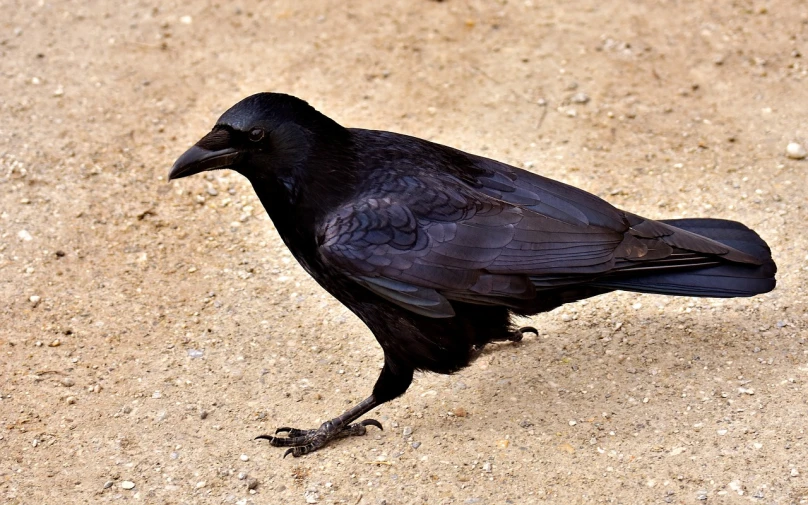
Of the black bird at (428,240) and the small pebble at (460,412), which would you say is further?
the small pebble at (460,412)

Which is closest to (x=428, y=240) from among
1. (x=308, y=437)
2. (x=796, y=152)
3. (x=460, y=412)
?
(x=460, y=412)

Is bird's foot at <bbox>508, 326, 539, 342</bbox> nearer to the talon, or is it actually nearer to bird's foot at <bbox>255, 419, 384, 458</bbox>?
the talon

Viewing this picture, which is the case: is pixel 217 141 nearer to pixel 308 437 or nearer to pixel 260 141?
pixel 260 141

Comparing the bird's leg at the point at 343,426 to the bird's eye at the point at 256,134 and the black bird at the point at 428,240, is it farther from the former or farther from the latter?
the bird's eye at the point at 256,134

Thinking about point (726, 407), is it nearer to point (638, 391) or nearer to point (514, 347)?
point (638, 391)

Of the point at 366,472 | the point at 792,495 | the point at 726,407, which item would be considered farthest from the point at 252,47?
the point at 792,495

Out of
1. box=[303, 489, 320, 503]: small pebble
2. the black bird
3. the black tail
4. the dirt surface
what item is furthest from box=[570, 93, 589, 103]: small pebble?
box=[303, 489, 320, 503]: small pebble

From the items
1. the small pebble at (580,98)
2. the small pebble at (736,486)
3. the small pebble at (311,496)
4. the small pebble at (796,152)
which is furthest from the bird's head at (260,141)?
the small pebble at (796,152)
